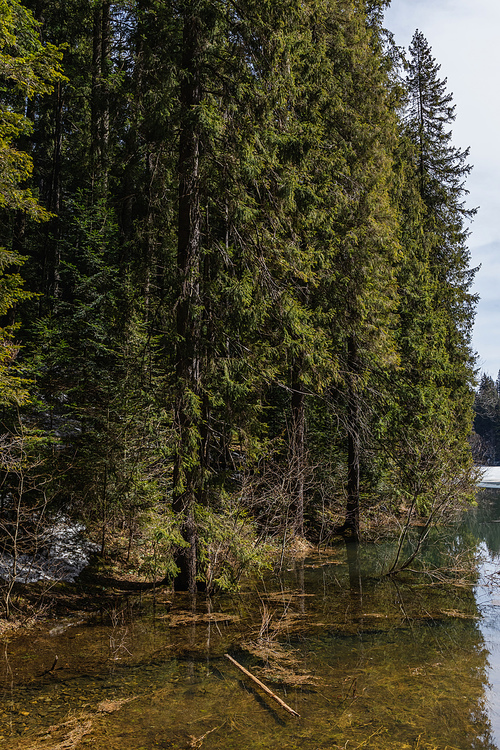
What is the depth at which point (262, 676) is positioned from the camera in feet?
20.4

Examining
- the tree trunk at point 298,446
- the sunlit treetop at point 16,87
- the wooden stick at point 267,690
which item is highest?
the sunlit treetop at point 16,87

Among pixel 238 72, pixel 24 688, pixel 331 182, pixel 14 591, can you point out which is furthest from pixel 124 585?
pixel 331 182

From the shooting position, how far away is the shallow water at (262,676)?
16.1ft

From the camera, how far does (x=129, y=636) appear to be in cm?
751

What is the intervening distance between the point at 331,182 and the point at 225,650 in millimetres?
11985

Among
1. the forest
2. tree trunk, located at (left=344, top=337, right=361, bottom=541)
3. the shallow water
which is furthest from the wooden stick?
tree trunk, located at (left=344, top=337, right=361, bottom=541)

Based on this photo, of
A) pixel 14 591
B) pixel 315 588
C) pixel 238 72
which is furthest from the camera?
pixel 315 588

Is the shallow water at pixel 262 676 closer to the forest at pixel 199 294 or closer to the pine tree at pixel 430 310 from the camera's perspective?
the forest at pixel 199 294

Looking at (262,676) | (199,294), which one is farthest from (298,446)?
(262,676)

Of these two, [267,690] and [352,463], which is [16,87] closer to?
[267,690]

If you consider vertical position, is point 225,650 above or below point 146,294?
below

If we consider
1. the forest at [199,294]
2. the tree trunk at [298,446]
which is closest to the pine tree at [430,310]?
the forest at [199,294]

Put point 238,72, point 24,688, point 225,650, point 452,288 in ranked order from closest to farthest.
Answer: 1. point 24,688
2. point 225,650
3. point 238,72
4. point 452,288

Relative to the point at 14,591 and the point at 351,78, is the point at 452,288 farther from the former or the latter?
the point at 14,591
